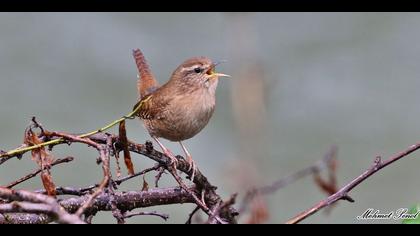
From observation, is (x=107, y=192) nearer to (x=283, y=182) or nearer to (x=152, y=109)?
(x=283, y=182)

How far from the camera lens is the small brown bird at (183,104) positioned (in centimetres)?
323

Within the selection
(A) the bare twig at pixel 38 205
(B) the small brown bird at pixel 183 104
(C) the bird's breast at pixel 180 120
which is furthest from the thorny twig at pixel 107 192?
(C) the bird's breast at pixel 180 120

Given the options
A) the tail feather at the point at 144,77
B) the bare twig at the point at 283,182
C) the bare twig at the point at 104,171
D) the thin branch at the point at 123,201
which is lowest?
the bare twig at the point at 104,171

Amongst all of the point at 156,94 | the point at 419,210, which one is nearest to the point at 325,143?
the point at 156,94

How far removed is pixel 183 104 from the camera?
11.0 feet

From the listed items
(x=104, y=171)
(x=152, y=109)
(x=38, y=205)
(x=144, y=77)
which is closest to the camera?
(x=38, y=205)

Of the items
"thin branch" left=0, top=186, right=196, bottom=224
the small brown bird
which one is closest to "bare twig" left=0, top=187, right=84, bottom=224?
"thin branch" left=0, top=186, right=196, bottom=224

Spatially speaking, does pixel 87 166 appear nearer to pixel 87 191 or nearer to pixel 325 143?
pixel 325 143

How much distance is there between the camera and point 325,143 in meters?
7.01

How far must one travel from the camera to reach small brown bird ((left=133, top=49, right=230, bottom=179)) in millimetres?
3234

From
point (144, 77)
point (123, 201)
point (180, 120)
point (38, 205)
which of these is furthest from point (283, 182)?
point (144, 77)

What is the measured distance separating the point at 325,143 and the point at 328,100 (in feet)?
2.78

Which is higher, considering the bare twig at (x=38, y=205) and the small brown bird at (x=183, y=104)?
the small brown bird at (x=183, y=104)

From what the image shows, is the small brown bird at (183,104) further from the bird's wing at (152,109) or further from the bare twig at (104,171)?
the bare twig at (104,171)
